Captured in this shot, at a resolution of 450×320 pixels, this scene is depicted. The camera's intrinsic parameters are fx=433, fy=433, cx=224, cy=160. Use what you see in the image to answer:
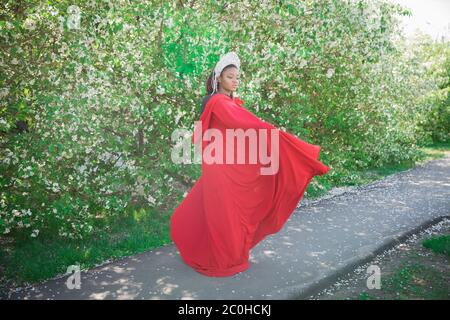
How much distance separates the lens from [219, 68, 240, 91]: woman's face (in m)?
4.46

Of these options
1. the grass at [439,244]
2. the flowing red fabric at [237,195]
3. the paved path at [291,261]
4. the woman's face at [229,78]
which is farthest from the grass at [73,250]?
the grass at [439,244]

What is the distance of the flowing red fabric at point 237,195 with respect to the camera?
439 centimetres

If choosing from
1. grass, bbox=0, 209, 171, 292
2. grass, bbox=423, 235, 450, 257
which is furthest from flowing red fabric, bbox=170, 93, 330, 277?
grass, bbox=423, 235, 450, 257

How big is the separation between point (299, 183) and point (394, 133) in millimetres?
7678

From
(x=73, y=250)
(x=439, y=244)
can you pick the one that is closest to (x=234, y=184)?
(x=73, y=250)

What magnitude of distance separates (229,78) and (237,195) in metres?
1.21

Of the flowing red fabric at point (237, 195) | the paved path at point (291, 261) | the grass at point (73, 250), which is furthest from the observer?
the grass at point (73, 250)

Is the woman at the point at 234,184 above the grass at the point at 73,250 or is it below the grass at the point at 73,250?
above

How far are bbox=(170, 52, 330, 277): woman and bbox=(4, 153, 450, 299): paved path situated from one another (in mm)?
348

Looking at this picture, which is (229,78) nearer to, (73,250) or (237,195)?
(237,195)

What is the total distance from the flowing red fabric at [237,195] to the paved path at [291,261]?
0.95 feet

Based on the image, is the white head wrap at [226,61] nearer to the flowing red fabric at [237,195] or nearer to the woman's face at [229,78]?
the woman's face at [229,78]

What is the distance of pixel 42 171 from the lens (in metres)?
5.63
